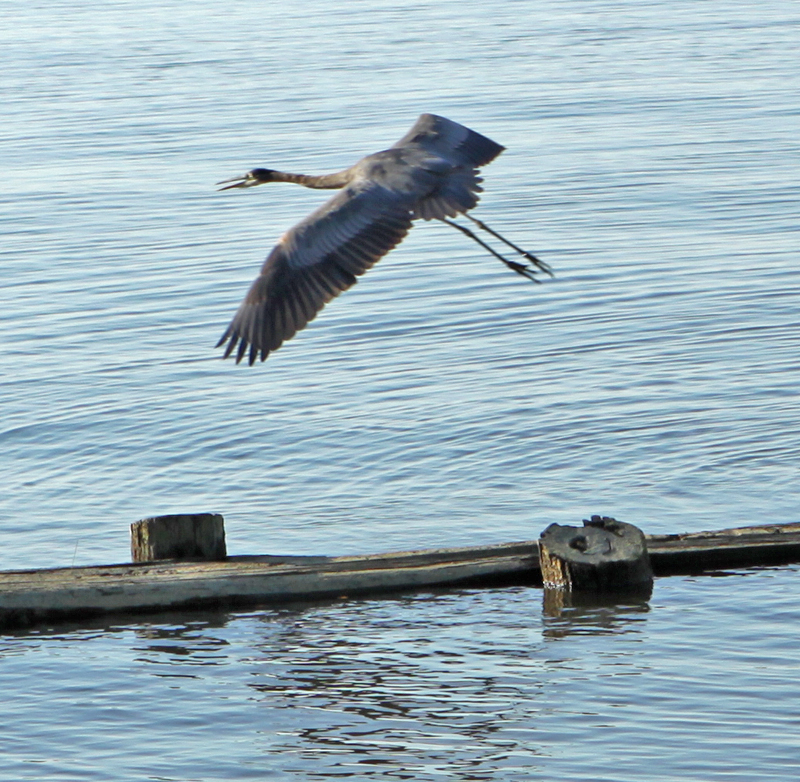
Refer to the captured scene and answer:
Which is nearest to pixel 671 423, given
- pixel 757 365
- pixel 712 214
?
pixel 757 365

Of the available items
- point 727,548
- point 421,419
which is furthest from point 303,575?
point 421,419

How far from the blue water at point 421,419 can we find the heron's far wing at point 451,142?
241cm

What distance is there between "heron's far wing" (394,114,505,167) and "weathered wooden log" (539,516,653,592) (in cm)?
209

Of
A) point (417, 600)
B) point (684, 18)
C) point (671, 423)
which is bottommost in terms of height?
point (417, 600)

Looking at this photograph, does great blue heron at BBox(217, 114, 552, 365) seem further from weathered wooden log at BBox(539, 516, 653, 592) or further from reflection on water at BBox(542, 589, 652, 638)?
reflection on water at BBox(542, 589, 652, 638)

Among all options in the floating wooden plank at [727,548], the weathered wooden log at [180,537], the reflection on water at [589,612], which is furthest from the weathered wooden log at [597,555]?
the weathered wooden log at [180,537]

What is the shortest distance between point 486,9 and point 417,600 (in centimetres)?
3104

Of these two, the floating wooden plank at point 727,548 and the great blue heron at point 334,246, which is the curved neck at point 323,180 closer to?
the great blue heron at point 334,246

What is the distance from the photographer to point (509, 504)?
10.6 metres

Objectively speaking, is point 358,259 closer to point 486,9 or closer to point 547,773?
point 547,773

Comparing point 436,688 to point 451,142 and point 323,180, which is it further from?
point 451,142

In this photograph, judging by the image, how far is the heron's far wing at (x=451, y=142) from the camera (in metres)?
9.05

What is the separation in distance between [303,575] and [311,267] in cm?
170

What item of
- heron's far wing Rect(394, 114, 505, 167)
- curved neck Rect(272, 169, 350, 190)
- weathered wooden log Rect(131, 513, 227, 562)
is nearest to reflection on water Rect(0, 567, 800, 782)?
weathered wooden log Rect(131, 513, 227, 562)
